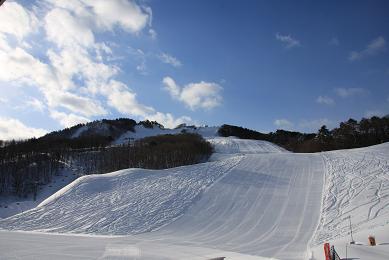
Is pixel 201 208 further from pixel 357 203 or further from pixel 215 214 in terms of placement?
pixel 357 203

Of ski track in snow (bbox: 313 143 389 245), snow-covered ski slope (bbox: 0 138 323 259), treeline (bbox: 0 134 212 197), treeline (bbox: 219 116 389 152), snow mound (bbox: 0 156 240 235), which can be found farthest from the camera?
treeline (bbox: 0 134 212 197)

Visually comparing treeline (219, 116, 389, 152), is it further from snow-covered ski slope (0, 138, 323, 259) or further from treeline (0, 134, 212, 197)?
snow-covered ski slope (0, 138, 323, 259)

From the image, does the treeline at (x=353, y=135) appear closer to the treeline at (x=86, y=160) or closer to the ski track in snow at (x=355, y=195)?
the treeline at (x=86, y=160)

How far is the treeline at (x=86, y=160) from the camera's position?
3457 inches

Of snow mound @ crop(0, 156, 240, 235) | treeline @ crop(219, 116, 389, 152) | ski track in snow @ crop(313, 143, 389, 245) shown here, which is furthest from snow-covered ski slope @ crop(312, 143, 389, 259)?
treeline @ crop(219, 116, 389, 152)

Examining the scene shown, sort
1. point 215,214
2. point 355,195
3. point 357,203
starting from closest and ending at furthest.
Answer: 1. point 357,203
2. point 215,214
3. point 355,195

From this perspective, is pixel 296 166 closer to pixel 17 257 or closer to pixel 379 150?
pixel 379 150

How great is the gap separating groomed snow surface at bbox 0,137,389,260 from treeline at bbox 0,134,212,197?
42.5m

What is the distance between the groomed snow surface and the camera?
54.6 feet

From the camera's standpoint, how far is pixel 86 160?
108 m

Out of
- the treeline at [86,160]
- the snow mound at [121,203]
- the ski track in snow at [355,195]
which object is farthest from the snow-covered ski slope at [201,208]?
the treeline at [86,160]

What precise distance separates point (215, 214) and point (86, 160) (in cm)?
8579

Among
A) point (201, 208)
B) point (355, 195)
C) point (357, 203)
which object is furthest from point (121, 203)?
point (355, 195)

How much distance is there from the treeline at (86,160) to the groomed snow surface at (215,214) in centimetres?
4249
